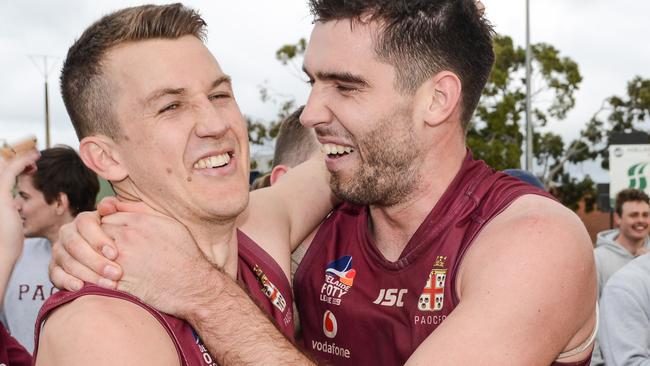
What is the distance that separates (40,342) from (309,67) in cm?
149

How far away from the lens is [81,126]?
260 centimetres

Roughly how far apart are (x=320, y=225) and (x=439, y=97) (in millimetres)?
821

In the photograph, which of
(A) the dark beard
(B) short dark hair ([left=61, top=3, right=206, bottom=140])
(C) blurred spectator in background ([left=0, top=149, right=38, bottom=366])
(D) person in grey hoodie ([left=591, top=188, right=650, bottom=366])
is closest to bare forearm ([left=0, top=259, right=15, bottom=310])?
(C) blurred spectator in background ([left=0, top=149, right=38, bottom=366])

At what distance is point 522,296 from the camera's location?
2.35 meters

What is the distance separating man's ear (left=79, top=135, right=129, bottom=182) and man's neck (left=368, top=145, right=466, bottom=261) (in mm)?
1084

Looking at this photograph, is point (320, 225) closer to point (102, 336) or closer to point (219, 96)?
point (219, 96)

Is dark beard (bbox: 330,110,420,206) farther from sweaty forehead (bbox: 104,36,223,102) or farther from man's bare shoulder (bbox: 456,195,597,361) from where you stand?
sweaty forehead (bbox: 104,36,223,102)

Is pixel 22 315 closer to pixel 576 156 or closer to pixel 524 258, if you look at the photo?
pixel 524 258

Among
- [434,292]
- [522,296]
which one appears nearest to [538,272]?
[522,296]

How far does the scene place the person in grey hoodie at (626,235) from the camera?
25.1 feet

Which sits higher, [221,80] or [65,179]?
[221,80]

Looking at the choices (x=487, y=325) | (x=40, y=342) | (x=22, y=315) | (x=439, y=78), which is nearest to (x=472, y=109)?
(x=439, y=78)

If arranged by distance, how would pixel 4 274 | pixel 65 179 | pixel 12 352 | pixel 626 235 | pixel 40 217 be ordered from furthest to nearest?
1. pixel 626 235
2. pixel 65 179
3. pixel 40 217
4. pixel 12 352
5. pixel 4 274

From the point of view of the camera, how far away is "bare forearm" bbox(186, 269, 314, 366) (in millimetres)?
2350
